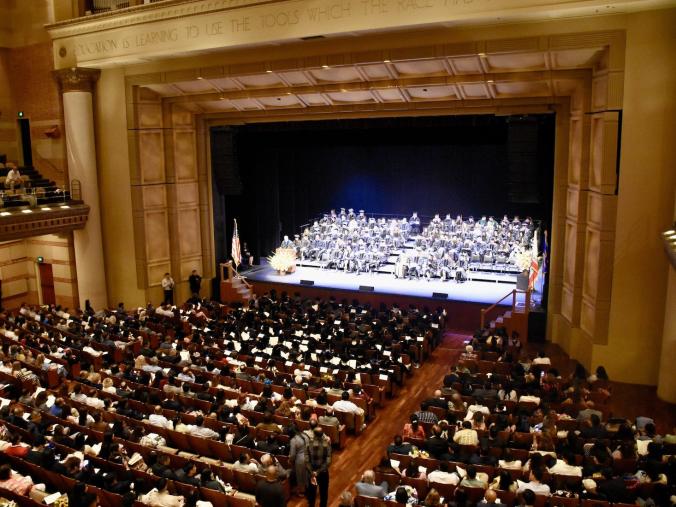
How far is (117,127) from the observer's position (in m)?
17.9

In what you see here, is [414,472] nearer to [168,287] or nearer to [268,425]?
[268,425]

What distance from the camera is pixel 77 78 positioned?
17.7 metres

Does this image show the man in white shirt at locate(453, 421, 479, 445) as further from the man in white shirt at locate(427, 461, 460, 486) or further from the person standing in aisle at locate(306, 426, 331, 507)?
the person standing in aisle at locate(306, 426, 331, 507)

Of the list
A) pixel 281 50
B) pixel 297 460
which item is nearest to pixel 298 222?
pixel 281 50

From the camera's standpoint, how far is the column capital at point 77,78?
17656 mm

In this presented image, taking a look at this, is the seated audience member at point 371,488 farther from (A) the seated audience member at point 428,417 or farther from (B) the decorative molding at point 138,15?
(B) the decorative molding at point 138,15

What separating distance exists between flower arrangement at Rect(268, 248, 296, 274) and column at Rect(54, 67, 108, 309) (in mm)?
5396

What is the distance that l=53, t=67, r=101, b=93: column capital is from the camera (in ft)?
57.9

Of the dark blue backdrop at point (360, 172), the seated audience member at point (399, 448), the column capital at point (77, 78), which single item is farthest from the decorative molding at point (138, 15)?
the seated audience member at point (399, 448)

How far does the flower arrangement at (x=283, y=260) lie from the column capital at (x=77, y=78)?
24.9ft

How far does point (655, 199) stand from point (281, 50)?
349 inches

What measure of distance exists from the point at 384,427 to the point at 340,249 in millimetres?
10407

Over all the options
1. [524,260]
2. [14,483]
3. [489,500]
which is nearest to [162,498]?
[14,483]

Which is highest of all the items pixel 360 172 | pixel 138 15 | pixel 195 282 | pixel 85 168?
→ pixel 138 15
